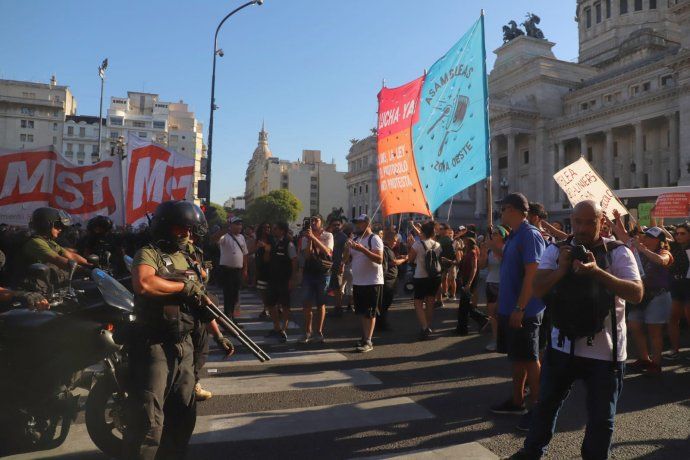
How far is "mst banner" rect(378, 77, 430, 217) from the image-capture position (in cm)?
770

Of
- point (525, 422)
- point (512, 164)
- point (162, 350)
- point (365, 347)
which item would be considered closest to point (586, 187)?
point (525, 422)

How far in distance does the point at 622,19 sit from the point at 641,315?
7264 cm

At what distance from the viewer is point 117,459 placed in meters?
3.41

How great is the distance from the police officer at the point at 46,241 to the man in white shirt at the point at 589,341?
13.8ft

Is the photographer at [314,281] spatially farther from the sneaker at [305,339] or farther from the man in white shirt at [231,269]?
the man in white shirt at [231,269]

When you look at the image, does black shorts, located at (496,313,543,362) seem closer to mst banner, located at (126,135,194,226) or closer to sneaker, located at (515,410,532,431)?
sneaker, located at (515,410,532,431)

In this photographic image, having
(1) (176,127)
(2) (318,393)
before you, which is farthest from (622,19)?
(1) (176,127)

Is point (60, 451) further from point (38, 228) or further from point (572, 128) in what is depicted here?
point (572, 128)

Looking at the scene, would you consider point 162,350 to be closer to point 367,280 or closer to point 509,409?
point 509,409

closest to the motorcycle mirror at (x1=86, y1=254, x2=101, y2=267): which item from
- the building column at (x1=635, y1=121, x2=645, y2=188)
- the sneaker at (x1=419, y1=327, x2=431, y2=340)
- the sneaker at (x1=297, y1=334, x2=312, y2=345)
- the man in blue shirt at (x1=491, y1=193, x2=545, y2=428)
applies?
the sneaker at (x1=297, y1=334, x2=312, y2=345)

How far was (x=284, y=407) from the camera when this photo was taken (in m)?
4.55

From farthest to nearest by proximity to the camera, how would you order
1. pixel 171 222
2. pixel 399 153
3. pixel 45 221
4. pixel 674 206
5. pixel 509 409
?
pixel 674 206, pixel 399 153, pixel 45 221, pixel 509 409, pixel 171 222

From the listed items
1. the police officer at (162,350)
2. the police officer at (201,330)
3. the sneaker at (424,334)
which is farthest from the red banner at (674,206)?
the police officer at (162,350)

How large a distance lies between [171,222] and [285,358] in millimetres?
3770
